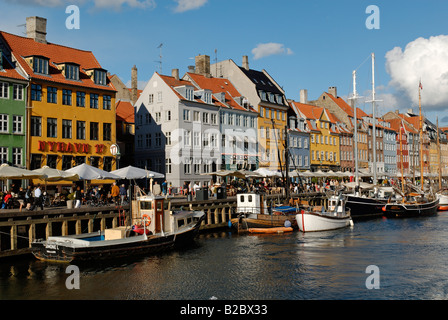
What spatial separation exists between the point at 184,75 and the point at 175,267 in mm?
44991

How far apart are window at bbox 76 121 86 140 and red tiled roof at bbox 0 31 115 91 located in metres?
3.59

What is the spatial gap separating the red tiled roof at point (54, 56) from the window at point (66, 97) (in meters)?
0.82

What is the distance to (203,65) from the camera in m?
70.4

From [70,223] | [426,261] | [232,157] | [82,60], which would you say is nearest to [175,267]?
[70,223]

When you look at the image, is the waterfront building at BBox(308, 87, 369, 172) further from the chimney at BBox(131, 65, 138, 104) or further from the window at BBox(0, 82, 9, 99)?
the window at BBox(0, 82, 9, 99)

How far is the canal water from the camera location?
19406 mm

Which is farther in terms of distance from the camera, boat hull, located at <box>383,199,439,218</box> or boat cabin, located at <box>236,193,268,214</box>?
boat hull, located at <box>383,199,439,218</box>

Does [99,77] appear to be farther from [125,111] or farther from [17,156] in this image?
[125,111]

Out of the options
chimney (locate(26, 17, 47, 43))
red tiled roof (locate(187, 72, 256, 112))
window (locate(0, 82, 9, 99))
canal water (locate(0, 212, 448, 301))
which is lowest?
canal water (locate(0, 212, 448, 301))

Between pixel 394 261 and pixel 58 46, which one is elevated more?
pixel 58 46

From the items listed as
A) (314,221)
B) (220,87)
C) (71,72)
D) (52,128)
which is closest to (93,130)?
(52,128)

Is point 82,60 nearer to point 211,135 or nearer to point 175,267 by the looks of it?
point 211,135

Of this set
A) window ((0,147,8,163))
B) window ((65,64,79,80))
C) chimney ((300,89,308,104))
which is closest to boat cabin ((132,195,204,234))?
window ((0,147,8,163))
